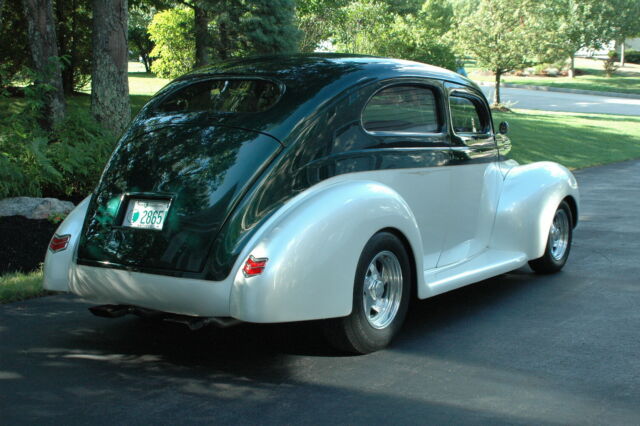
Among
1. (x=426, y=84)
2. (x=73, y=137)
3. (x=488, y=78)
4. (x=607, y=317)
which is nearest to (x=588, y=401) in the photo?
(x=607, y=317)

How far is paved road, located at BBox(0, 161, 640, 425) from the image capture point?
406 cm

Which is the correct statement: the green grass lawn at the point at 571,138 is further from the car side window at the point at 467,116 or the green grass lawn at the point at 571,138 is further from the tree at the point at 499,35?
the car side window at the point at 467,116

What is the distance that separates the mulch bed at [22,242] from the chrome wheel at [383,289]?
3.62 m

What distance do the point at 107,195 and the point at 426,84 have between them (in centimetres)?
254

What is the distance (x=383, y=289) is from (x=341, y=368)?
701 mm

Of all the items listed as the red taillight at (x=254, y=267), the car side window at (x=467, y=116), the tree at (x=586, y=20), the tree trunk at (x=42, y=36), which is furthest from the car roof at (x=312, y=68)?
the tree at (x=586, y=20)

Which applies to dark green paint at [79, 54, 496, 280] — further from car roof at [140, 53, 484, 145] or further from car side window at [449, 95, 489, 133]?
car side window at [449, 95, 489, 133]

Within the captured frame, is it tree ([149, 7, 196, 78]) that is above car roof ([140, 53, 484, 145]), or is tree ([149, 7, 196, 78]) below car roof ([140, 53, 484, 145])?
above

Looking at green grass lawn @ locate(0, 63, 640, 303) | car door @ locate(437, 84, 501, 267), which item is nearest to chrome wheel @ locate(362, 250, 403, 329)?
car door @ locate(437, 84, 501, 267)

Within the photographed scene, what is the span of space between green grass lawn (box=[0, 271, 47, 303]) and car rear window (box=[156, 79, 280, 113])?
200 cm

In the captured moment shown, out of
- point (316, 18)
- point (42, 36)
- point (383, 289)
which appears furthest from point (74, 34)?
point (383, 289)

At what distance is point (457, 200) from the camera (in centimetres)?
610

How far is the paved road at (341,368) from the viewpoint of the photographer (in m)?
4.06

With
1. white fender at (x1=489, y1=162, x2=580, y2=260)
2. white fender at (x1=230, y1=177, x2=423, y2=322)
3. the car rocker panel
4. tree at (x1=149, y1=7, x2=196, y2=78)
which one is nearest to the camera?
white fender at (x1=230, y1=177, x2=423, y2=322)
